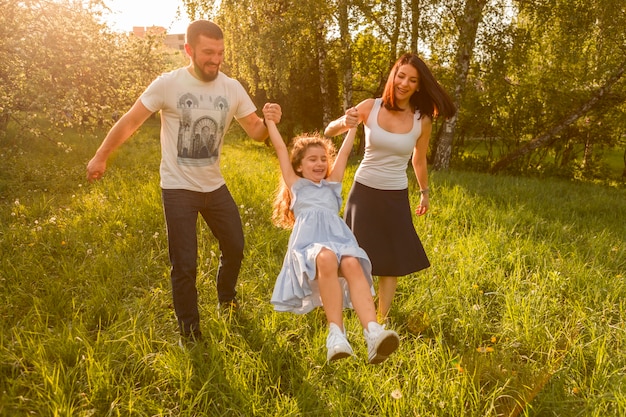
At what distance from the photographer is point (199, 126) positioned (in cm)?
321

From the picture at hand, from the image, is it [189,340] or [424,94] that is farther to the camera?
[424,94]

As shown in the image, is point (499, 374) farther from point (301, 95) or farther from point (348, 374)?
point (301, 95)

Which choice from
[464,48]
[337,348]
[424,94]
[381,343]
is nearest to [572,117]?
[464,48]

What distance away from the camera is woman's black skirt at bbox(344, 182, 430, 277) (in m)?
3.50

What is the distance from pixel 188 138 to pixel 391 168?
5.48ft

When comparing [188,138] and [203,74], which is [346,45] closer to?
[203,74]

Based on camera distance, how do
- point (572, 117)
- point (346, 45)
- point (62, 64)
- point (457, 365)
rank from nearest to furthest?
point (457, 365) → point (62, 64) → point (346, 45) → point (572, 117)

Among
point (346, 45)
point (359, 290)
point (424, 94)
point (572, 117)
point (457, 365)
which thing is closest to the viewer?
point (359, 290)

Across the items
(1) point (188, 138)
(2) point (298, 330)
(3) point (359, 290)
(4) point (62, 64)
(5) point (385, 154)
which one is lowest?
(2) point (298, 330)

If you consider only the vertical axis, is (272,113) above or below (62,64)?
below

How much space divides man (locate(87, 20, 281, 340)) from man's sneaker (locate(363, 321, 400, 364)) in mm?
1458

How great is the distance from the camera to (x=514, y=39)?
432 inches

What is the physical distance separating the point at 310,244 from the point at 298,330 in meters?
0.85

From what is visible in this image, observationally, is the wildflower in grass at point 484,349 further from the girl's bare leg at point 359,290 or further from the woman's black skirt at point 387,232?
the girl's bare leg at point 359,290
